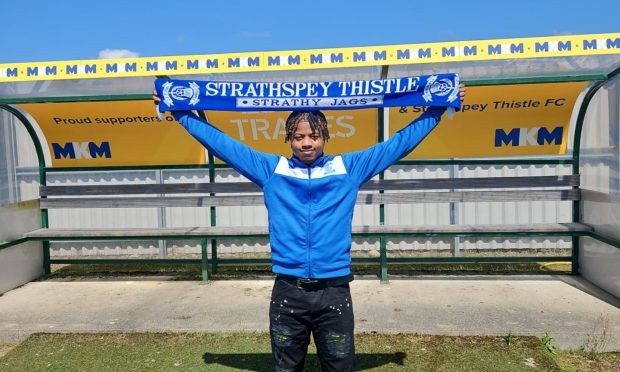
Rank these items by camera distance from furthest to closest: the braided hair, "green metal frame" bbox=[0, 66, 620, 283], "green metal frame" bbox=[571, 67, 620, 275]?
"green metal frame" bbox=[571, 67, 620, 275] → "green metal frame" bbox=[0, 66, 620, 283] → the braided hair

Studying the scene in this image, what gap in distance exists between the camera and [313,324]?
2570 mm

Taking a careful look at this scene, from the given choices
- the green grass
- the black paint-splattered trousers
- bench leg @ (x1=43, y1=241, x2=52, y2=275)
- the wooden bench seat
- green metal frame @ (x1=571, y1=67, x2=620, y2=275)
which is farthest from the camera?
bench leg @ (x1=43, y1=241, x2=52, y2=275)

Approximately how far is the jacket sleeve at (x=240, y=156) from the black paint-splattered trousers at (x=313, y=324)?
0.61 metres

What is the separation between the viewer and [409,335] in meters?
4.37

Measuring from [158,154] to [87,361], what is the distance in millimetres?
3279

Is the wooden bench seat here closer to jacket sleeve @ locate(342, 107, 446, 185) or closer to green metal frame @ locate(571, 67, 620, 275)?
green metal frame @ locate(571, 67, 620, 275)

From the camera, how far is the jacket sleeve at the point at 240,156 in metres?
2.72

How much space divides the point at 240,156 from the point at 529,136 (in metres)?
4.72

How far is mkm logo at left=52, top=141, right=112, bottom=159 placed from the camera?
674cm

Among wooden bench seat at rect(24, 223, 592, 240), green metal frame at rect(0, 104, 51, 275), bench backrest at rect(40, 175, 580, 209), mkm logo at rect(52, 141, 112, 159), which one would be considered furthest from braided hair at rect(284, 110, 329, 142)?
green metal frame at rect(0, 104, 51, 275)

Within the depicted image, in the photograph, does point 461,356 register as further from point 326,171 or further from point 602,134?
point 602,134

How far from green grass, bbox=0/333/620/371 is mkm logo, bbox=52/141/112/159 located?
2.94m

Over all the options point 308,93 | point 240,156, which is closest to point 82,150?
point 308,93

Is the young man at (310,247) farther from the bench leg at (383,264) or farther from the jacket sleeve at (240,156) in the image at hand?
the bench leg at (383,264)
